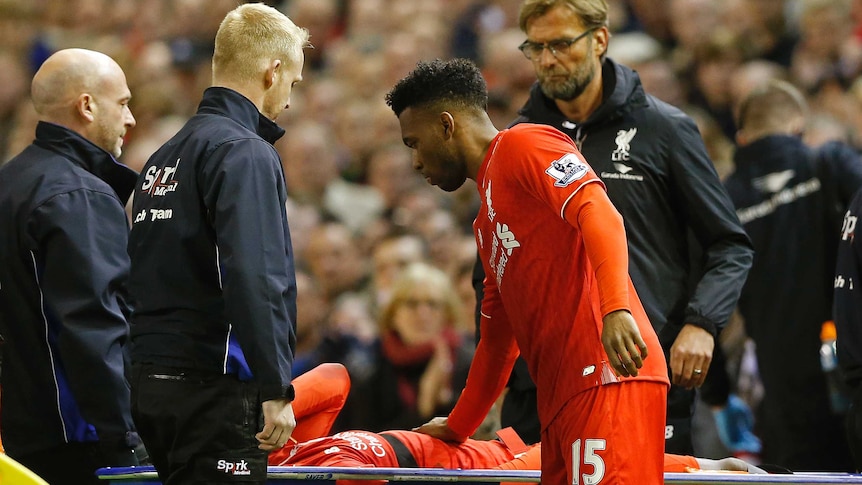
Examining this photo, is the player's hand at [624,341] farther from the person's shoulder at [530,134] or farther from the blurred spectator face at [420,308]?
the blurred spectator face at [420,308]

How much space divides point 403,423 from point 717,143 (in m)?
2.92

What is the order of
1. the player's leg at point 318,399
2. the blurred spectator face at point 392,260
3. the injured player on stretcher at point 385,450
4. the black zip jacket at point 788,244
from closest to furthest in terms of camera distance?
1. the injured player on stretcher at point 385,450
2. the player's leg at point 318,399
3. the black zip jacket at point 788,244
4. the blurred spectator face at point 392,260

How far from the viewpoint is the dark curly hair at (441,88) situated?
380cm

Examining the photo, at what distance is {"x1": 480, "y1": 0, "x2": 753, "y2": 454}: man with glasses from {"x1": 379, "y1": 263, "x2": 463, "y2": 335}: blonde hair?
2.19 metres

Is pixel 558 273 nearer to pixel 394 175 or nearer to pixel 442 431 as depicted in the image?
pixel 442 431

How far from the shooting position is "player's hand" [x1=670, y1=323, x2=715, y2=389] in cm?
420

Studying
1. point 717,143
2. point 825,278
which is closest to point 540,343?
point 825,278

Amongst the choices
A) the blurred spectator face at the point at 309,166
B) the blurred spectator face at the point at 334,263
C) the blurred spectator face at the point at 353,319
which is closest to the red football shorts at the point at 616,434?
the blurred spectator face at the point at 353,319

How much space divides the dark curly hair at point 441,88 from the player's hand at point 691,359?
1.09 meters

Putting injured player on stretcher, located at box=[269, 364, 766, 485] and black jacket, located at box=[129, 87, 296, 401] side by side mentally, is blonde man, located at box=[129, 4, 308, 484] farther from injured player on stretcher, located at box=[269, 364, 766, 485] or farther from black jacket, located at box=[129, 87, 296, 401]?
injured player on stretcher, located at box=[269, 364, 766, 485]

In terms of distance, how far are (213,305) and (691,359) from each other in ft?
5.38

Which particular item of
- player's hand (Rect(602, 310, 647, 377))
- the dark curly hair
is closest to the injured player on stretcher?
player's hand (Rect(602, 310, 647, 377))

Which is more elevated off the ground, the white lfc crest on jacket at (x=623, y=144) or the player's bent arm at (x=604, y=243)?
the white lfc crest on jacket at (x=623, y=144)

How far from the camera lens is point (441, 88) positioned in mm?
3809
